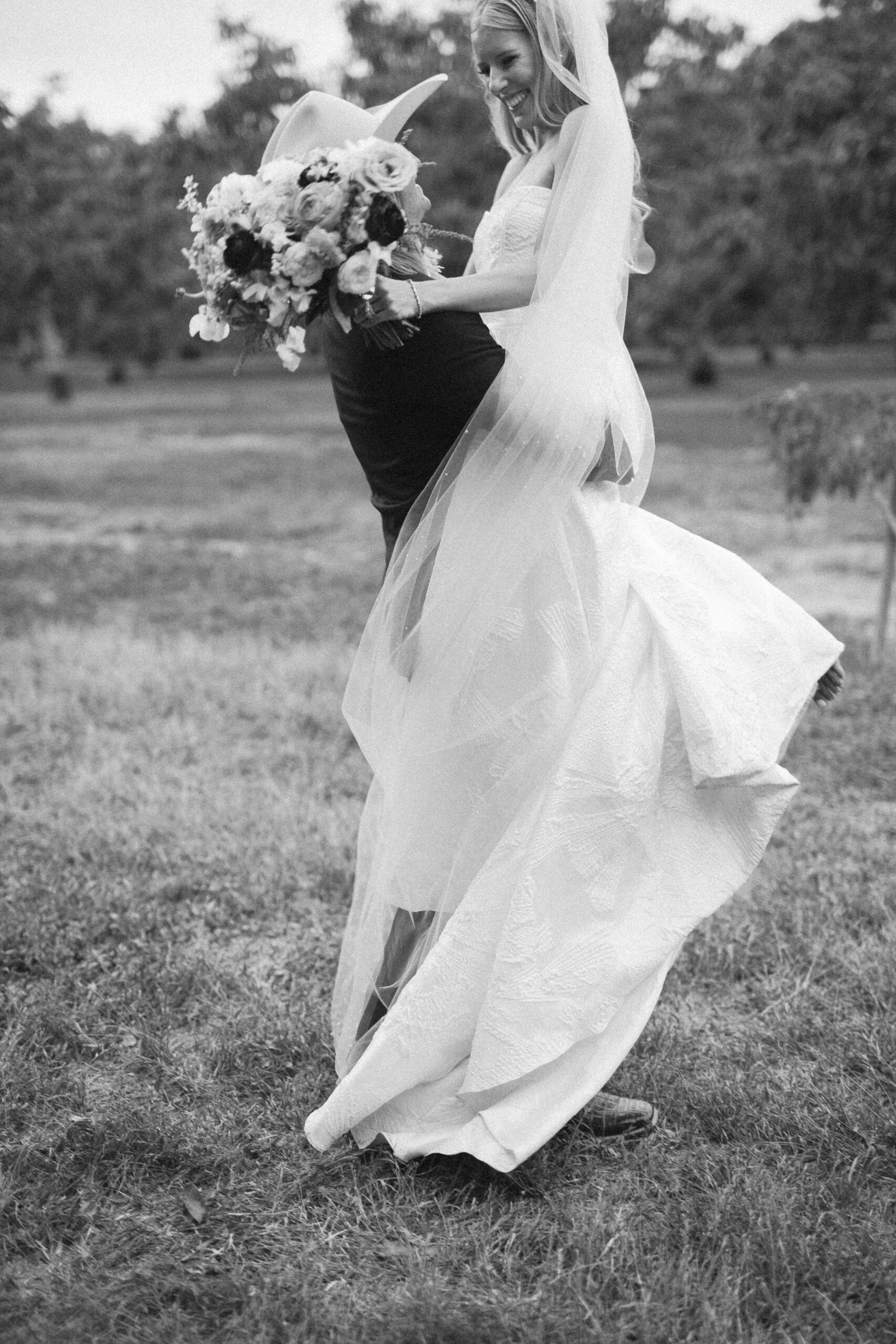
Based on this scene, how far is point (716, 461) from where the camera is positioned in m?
20.1

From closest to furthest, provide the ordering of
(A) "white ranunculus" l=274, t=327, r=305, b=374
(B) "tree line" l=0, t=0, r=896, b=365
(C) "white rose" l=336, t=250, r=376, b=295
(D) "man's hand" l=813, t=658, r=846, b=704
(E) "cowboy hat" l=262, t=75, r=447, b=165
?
(C) "white rose" l=336, t=250, r=376, b=295, (A) "white ranunculus" l=274, t=327, r=305, b=374, (E) "cowboy hat" l=262, t=75, r=447, b=165, (D) "man's hand" l=813, t=658, r=846, b=704, (B) "tree line" l=0, t=0, r=896, b=365

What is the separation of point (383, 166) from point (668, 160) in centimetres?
2314

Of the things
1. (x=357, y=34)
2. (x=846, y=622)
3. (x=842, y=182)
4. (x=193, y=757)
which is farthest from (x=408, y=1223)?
(x=357, y=34)

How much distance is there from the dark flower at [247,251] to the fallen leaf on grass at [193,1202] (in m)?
1.86

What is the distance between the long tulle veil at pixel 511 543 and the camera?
Result: 2.61m

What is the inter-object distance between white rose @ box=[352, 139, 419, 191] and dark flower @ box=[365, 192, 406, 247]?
0.02m

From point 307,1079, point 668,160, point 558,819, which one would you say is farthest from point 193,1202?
point 668,160

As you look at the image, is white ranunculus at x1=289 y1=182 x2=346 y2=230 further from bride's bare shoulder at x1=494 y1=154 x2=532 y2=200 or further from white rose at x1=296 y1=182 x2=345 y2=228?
bride's bare shoulder at x1=494 y1=154 x2=532 y2=200

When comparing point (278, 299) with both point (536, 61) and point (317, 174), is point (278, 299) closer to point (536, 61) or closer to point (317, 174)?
point (317, 174)

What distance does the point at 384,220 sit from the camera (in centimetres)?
234

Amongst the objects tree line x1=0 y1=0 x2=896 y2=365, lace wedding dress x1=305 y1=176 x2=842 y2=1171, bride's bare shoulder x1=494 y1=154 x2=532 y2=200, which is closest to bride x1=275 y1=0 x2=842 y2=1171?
lace wedding dress x1=305 y1=176 x2=842 y2=1171

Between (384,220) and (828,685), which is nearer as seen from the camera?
(384,220)

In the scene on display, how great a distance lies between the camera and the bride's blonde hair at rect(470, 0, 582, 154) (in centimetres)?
264

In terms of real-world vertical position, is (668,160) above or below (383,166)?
above
